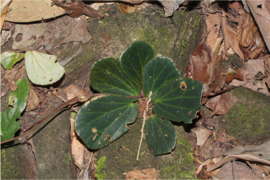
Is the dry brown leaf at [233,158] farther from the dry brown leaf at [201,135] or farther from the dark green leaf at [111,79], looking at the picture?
the dark green leaf at [111,79]

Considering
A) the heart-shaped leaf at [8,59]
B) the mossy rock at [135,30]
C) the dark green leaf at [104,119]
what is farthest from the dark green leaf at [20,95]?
the mossy rock at [135,30]

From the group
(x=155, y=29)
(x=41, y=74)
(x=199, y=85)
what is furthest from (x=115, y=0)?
(x=199, y=85)

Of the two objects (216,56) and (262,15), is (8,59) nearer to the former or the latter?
(216,56)

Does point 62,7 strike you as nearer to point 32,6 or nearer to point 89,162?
point 32,6

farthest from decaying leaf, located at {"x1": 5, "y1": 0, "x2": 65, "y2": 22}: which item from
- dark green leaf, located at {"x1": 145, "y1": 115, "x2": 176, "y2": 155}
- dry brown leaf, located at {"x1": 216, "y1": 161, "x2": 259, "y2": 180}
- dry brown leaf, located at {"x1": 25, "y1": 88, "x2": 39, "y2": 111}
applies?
dry brown leaf, located at {"x1": 216, "y1": 161, "x2": 259, "y2": 180}

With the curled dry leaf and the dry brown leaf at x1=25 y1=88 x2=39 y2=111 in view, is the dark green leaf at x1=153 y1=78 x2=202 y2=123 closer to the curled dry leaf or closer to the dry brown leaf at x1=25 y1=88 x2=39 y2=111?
the curled dry leaf
